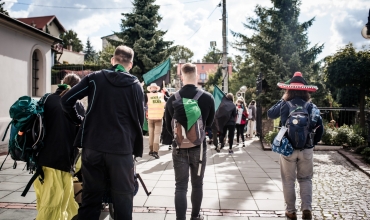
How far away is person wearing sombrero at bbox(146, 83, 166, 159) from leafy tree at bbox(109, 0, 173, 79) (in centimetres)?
1371

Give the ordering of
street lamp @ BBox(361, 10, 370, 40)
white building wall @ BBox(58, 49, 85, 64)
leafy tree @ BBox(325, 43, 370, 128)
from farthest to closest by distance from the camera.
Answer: white building wall @ BBox(58, 49, 85, 64), leafy tree @ BBox(325, 43, 370, 128), street lamp @ BBox(361, 10, 370, 40)

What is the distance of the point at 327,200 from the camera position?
5.00m

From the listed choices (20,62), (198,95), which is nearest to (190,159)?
(198,95)

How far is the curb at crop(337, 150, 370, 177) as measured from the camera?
7164 mm

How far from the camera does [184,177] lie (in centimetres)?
365

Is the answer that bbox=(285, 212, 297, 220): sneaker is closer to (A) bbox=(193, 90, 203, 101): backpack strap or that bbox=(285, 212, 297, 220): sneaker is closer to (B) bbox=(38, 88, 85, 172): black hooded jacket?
(A) bbox=(193, 90, 203, 101): backpack strap

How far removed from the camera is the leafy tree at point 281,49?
13445 mm

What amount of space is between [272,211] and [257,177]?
2.08m

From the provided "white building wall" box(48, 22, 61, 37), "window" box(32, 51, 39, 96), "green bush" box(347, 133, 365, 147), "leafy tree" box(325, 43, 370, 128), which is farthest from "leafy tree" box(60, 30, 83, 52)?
"green bush" box(347, 133, 365, 147)

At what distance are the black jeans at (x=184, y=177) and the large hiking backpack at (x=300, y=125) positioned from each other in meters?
1.18

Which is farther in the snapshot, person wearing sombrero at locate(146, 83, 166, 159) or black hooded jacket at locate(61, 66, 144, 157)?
person wearing sombrero at locate(146, 83, 166, 159)

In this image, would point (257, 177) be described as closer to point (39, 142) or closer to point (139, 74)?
point (39, 142)

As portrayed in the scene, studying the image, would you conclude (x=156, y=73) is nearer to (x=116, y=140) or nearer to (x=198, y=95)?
(x=198, y=95)

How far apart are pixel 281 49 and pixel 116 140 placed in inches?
477
